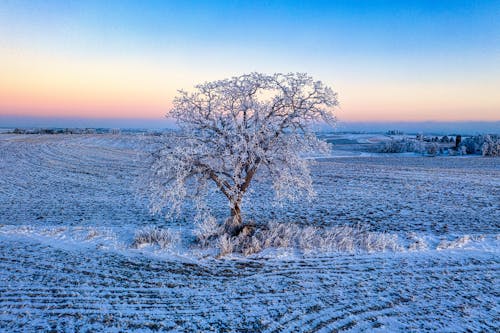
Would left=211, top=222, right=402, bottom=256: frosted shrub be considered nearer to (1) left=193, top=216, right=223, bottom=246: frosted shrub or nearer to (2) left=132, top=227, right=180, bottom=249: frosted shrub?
(1) left=193, top=216, right=223, bottom=246: frosted shrub

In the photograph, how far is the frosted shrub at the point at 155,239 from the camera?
11198 mm

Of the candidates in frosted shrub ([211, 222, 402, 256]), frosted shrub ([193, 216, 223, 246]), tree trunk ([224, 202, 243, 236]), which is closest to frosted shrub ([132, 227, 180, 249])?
frosted shrub ([193, 216, 223, 246])

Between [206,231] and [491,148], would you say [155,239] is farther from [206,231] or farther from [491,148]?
[491,148]

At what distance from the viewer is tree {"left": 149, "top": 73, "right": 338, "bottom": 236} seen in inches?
444

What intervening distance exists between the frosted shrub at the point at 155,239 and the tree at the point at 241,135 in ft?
3.45

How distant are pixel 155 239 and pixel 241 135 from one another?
5.05m

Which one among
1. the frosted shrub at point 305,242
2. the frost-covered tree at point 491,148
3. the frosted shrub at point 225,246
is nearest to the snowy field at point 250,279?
the frosted shrub at point 305,242

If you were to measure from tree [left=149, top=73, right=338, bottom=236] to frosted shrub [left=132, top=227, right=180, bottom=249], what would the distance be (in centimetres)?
105

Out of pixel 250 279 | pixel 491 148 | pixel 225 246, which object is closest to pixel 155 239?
pixel 225 246

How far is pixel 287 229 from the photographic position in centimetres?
1236

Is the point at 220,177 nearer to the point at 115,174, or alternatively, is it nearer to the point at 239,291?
the point at 239,291

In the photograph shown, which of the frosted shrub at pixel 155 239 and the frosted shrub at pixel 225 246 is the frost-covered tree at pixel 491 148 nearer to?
the frosted shrub at pixel 225 246

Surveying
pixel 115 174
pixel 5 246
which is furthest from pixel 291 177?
pixel 115 174

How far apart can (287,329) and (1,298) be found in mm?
6656
